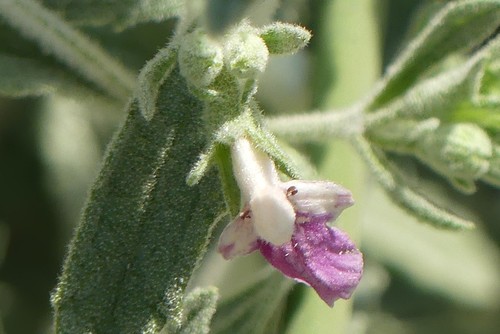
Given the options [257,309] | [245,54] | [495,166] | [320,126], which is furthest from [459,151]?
[245,54]

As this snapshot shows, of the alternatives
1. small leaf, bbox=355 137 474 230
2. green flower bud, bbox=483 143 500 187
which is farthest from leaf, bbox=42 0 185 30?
green flower bud, bbox=483 143 500 187

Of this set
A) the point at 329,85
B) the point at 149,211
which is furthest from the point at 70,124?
the point at 149,211

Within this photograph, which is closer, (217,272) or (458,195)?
(217,272)

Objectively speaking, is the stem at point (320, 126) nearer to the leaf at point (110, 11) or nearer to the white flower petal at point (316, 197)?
the leaf at point (110, 11)

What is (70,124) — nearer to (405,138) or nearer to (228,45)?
(405,138)

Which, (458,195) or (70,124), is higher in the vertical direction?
(70,124)

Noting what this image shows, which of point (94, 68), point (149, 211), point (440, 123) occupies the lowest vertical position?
point (440, 123)

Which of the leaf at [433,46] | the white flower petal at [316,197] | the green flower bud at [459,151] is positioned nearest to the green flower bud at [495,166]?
the green flower bud at [459,151]
